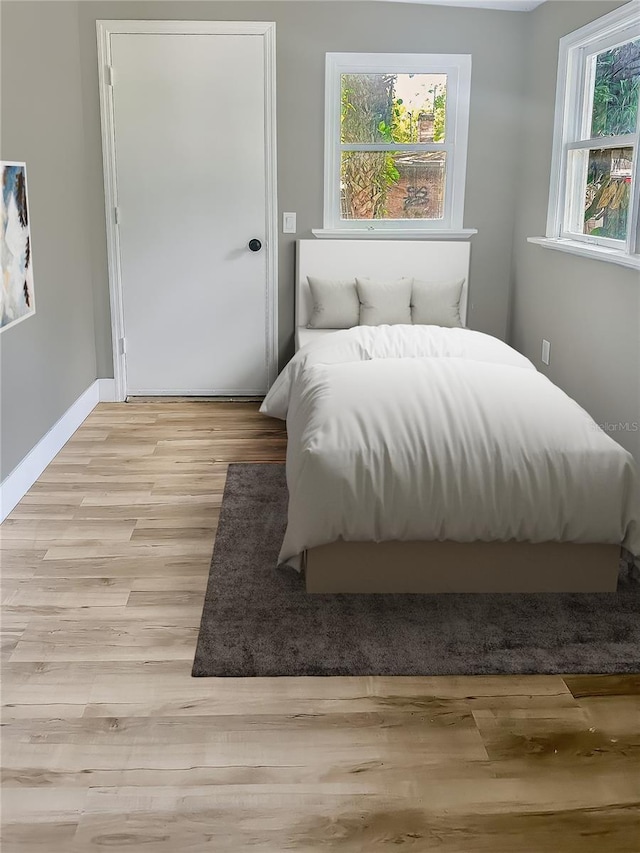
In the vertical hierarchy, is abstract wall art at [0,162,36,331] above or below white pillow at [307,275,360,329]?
above

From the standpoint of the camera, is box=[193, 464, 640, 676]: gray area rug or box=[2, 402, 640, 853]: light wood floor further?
box=[193, 464, 640, 676]: gray area rug

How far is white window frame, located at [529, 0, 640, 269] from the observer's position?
3652mm

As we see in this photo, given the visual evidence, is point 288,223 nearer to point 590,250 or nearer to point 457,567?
point 590,250

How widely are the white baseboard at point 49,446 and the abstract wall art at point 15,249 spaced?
62 centimetres

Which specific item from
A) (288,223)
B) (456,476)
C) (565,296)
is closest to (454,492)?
(456,476)

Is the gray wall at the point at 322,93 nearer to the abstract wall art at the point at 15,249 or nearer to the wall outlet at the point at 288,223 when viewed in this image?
the wall outlet at the point at 288,223

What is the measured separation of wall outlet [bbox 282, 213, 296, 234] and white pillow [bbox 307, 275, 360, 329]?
1.15ft

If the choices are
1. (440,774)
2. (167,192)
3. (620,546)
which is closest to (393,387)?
(620,546)

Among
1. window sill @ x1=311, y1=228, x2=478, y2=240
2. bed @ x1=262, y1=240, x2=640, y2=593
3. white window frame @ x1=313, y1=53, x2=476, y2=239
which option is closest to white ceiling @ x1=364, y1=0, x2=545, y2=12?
white window frame @ x1=313, y1=53, x2=476, y2=239

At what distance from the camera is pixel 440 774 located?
200 cm

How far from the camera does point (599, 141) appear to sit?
4055mm

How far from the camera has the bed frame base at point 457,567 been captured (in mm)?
2789

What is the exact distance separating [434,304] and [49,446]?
227 cm

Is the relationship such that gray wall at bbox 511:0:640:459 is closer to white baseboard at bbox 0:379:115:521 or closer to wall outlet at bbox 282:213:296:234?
wall outlet at bbox 282:213:296:234
